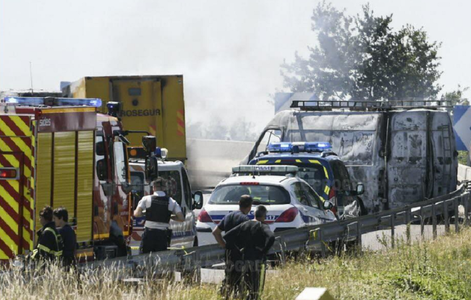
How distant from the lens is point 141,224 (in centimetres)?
1600

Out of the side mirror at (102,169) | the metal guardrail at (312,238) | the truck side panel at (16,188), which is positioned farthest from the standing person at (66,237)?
the side mirror at (102,169)

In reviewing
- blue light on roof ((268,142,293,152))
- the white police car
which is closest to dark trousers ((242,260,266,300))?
the white police car

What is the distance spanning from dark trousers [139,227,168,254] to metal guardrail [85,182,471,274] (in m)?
1.21

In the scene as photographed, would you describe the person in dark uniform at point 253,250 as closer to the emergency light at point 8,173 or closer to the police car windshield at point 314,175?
the emergency light at point 8,173

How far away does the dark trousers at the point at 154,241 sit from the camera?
13266mm

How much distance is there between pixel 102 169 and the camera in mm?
13820

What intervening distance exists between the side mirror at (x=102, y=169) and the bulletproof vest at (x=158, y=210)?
84 cm

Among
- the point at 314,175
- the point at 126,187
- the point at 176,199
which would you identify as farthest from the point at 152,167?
the point at 314,175

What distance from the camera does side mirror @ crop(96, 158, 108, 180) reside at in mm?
13703

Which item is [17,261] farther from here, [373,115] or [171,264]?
[373,115]

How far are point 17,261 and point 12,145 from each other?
146 centimetres

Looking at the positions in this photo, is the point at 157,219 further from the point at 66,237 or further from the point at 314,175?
the point at 314,175

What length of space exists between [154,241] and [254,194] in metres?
3.22

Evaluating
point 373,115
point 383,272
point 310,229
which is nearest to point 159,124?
point 373,115
